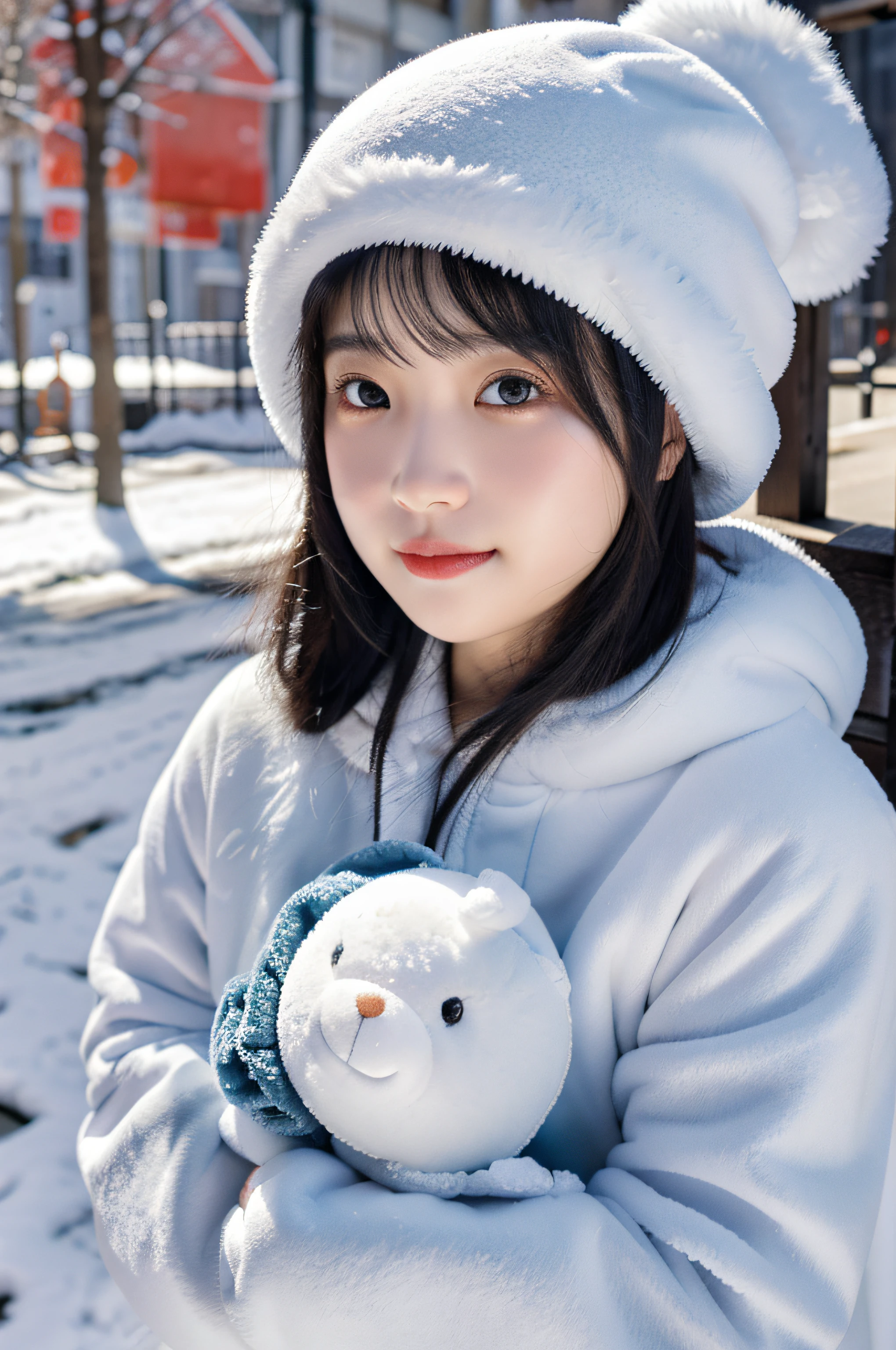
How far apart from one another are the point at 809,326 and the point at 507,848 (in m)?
0.98

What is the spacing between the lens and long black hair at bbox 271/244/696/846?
1.00 metres

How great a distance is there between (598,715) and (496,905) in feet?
0.89

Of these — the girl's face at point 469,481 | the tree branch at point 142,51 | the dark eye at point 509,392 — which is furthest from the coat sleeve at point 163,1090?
the tree branch at point 142,51

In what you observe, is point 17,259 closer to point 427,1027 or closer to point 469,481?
point 469,481

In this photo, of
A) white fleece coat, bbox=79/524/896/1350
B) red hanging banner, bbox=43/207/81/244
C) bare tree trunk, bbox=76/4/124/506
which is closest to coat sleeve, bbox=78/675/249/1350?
white fleece coat, bbox=79/524/896/1350

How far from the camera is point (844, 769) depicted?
1038 mm

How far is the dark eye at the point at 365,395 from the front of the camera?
1092mm

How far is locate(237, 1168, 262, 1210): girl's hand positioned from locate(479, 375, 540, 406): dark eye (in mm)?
718

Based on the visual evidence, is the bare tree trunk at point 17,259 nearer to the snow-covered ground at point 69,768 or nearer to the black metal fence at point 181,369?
the black metal fence at point 181,369

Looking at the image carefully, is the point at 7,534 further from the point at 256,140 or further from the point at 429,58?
the point at 256,140

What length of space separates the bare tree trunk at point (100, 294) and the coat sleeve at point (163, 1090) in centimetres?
572

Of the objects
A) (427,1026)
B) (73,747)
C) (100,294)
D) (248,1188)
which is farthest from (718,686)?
(100,294)

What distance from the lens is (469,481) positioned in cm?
101

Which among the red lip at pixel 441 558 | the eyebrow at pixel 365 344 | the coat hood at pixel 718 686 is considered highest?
the eyebrow at pixel 365 344
